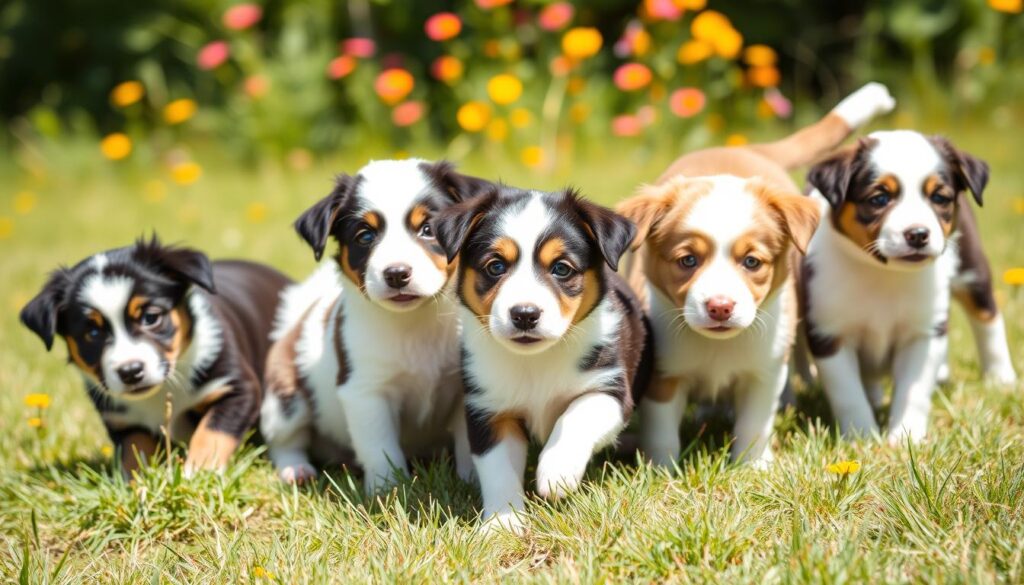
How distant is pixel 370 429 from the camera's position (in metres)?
3.89

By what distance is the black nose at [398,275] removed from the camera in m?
3.53

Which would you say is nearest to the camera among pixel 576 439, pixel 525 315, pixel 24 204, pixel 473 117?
pixel 525 315

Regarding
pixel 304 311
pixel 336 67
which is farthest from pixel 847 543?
pixel 336 67

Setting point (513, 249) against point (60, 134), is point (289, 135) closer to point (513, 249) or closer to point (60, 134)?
point (60, 134)

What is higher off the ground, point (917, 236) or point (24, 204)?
point (917, 236)

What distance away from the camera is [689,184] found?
12.4 feet

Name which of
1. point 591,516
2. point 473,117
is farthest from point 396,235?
point 473,117

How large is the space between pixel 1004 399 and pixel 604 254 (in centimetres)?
196

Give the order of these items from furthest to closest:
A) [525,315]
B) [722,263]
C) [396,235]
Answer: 1. [396,235]
2. [722,263]
3. [525,315]

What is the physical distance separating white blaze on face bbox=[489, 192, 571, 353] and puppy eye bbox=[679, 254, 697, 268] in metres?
0.55

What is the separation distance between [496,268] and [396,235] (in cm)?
51

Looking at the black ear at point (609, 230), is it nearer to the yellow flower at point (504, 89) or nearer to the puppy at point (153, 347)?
the puppy at point (153, 347)

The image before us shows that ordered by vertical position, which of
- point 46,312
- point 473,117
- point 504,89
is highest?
point 504,89

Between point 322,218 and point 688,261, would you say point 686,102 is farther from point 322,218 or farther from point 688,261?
point 322,218
